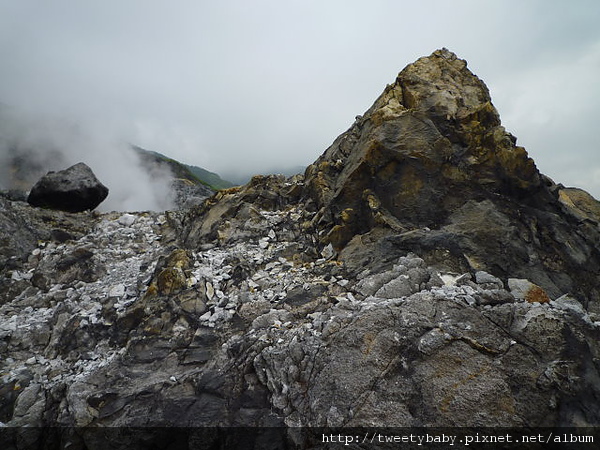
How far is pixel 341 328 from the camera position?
26.5 ft

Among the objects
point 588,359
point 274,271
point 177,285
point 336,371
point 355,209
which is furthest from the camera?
point 355,209

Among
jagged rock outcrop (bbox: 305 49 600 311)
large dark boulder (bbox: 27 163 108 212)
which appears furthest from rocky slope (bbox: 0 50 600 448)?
→ large dark boulder (bbox: 27 163 108 212)

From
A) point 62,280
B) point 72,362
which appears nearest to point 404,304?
point 72,362

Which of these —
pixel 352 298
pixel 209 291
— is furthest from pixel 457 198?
pixel 209 291

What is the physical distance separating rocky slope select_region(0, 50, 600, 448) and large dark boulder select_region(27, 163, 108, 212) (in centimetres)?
430

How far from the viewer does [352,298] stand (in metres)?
9.32

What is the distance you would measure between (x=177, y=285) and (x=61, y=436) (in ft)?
15.9

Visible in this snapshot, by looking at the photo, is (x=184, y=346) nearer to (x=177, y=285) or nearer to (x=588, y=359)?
(x=177, y=285)

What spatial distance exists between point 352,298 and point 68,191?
2081 centimetres

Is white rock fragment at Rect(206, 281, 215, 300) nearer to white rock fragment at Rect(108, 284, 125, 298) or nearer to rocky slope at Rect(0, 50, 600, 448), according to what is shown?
rocky slope at Rect(0, 50, 600, 448)

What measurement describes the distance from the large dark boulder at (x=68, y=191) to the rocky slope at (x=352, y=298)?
4302mm

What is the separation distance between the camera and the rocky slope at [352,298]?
6.66m

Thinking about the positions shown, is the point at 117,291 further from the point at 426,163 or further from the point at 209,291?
the point at 426,163

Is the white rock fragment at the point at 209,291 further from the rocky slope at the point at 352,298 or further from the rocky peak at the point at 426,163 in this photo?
the rocky peak at the point at 426,163
